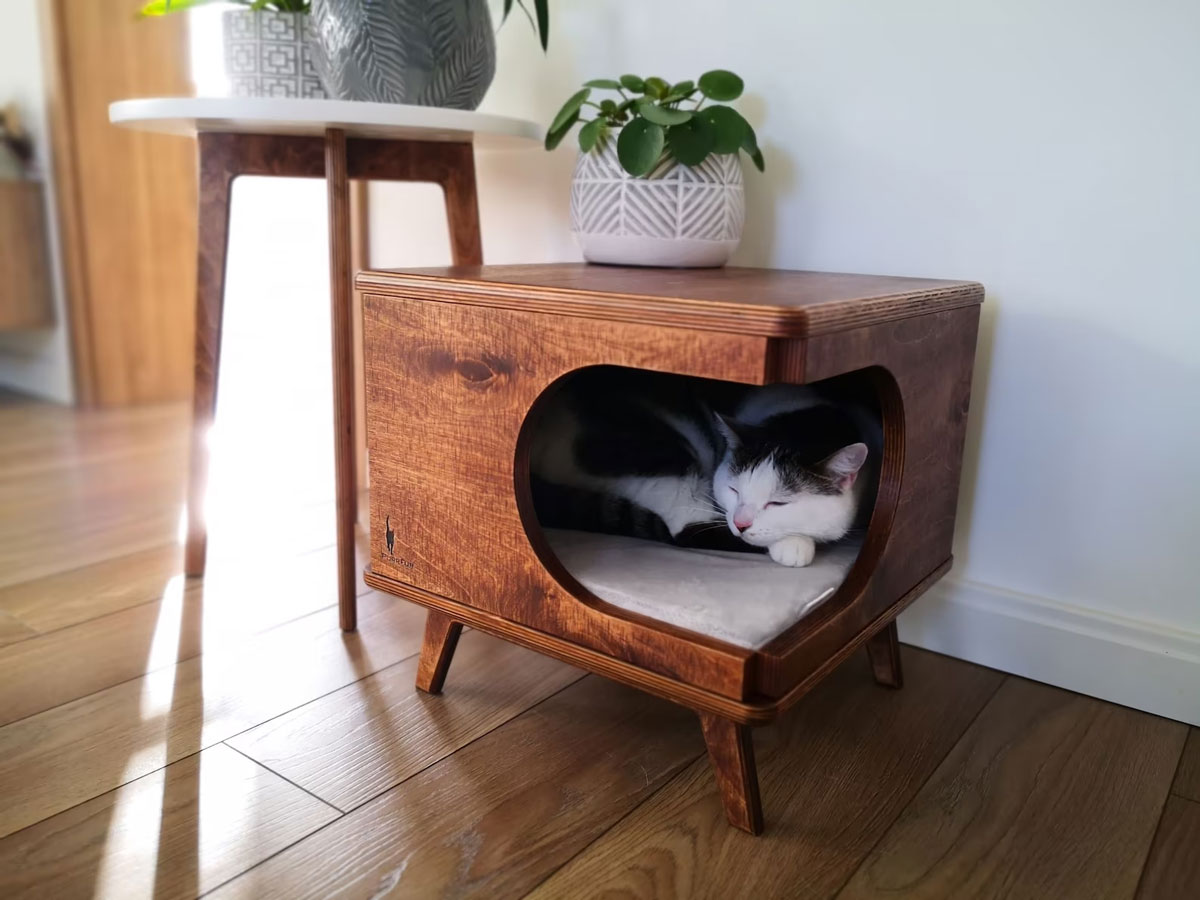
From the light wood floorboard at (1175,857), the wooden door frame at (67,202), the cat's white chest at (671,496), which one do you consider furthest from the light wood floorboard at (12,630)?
the wooden door frame at (67,202)

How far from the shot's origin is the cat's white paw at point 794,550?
80 cm

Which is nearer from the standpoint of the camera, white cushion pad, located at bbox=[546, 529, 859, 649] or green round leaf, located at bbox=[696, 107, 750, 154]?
white cushion pad, located at bbox=[546, 529, 859, 649]

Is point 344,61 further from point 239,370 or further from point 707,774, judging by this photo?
point 239,370

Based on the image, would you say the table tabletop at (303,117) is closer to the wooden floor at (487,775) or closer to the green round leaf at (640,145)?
the green round leaf at (640,145)

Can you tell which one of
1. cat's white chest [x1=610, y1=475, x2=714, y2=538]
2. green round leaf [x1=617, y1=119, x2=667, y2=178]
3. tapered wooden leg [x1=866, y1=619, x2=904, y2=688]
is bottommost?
tapered wooden leg [x1=866, y1=619, x2=904, y2=688]

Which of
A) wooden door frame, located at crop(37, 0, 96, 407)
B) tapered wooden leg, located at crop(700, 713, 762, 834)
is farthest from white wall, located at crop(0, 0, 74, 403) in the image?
tapered wooden leg, located at crop(700, 713, 762, 834)

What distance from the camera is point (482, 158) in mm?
1321

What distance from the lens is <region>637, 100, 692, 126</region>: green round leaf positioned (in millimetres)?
870

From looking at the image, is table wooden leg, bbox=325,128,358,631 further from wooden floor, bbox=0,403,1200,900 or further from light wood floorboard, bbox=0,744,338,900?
light wood floorboard, bbox=0,744,338,900

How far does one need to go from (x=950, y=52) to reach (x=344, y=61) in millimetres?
628

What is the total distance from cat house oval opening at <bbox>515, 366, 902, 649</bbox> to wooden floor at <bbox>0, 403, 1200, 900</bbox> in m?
0.17

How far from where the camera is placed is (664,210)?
0.92 metres

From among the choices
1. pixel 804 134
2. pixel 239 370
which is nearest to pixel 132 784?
pixel 804 134

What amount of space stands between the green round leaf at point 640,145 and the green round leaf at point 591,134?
0.05 meters
